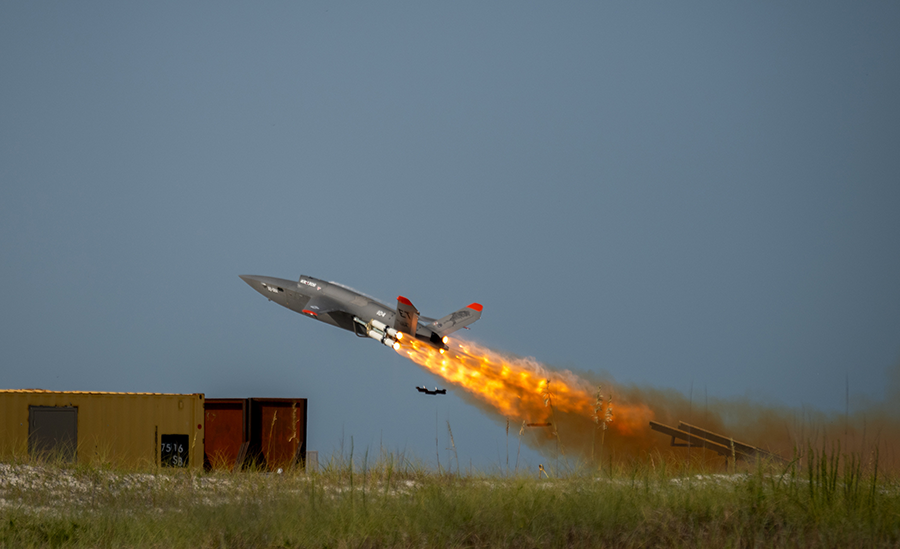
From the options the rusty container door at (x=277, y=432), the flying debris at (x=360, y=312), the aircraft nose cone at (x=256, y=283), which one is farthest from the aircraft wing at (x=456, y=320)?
the aircraft nose cone at (x=256, y=283)

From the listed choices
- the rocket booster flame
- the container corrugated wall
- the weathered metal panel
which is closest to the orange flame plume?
the rocket booster flame

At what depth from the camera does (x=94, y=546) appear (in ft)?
36.3

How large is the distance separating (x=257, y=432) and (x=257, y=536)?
15.2 meters

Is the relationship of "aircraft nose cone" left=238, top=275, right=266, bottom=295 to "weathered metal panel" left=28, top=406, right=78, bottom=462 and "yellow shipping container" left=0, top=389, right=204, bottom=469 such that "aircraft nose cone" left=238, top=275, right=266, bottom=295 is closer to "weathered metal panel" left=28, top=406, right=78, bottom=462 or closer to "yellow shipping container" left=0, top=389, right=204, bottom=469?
"yellow shipping container" left=0, top=389, right=204, bottom=469

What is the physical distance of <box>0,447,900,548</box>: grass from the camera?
1073 centimetres

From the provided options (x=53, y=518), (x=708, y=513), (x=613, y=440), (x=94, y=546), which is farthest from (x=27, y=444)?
(x=708, y=513)

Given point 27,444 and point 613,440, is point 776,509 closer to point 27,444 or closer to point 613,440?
point 613,440

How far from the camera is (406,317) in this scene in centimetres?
2917

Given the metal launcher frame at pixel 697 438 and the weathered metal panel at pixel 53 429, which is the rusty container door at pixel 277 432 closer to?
the weathered metal panel at pixel 53 429

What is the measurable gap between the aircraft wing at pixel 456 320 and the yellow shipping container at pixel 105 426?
401 inches

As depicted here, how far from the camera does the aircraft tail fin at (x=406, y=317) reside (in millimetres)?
28797

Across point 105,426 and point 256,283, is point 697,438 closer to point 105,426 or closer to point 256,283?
point 105,426

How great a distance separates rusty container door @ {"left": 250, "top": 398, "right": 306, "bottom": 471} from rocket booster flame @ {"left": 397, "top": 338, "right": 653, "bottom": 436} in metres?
5.74

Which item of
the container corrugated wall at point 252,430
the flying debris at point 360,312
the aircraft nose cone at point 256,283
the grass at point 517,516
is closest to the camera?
the grass at point 517,516
